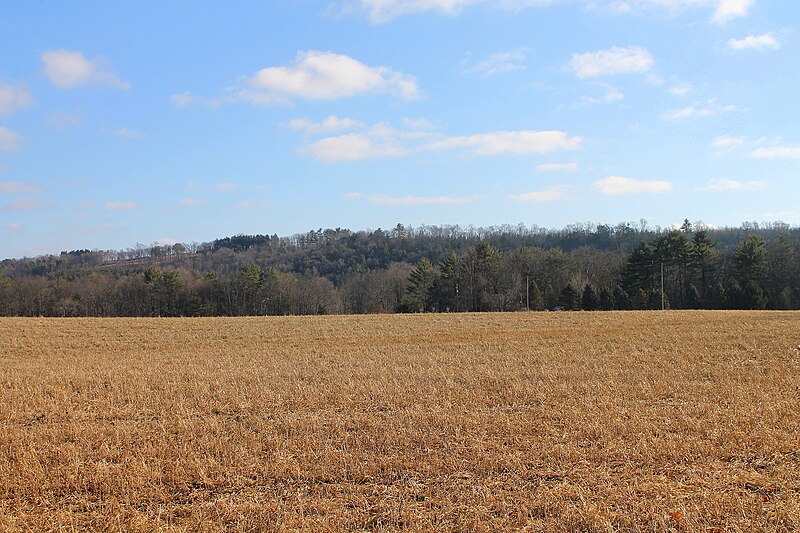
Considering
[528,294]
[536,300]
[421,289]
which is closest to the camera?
[528,294]

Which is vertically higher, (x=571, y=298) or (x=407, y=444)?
(x=571, y=298)

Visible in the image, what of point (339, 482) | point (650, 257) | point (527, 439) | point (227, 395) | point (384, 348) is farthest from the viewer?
point (650, 257)

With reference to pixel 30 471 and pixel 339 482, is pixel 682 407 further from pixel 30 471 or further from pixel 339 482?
pixel 30 471

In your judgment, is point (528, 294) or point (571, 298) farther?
point (528, 294)

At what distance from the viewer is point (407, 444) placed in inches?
359

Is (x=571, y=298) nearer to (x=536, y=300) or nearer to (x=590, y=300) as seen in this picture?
(x=590, y=300)

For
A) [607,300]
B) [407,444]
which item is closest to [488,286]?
[607,300]

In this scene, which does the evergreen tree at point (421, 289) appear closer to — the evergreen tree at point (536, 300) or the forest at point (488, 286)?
the forest at point (488, 286)

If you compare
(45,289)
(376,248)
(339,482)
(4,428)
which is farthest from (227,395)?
(376,248)

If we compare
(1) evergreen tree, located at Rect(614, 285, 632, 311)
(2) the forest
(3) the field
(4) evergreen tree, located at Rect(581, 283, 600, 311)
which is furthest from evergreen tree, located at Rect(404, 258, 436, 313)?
(3) the field

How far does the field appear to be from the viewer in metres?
6.51

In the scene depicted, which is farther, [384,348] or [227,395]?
[384,348]

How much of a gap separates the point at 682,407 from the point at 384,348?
15.0m

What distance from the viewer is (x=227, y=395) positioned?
13.4 meters
